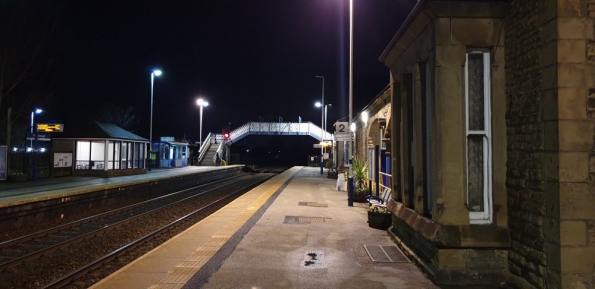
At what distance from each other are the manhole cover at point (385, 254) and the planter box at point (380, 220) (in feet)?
6.31

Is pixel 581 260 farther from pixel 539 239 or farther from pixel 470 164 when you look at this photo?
pixel 470 164

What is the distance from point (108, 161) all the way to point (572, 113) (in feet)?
91.8

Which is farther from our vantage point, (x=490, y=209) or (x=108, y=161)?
(x=108, y=161)

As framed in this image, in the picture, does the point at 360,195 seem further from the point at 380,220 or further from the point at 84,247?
the point at 84,247

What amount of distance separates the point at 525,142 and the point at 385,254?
129 inches

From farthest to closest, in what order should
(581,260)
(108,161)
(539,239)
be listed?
(108,161) < (539,239) < (581,260)

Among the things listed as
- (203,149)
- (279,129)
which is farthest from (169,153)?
(279,129)

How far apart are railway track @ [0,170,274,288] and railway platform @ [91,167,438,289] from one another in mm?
1157

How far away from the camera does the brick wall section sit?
205 inches

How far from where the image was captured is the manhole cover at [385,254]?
7276mm

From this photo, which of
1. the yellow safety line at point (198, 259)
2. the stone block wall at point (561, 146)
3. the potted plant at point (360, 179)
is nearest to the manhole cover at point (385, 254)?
the stone block wall at point (561, 146)

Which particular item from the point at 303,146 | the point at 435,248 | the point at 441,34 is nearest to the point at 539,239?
the point at 435,248

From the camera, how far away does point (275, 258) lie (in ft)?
24.0

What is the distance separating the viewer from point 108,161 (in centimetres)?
2783
